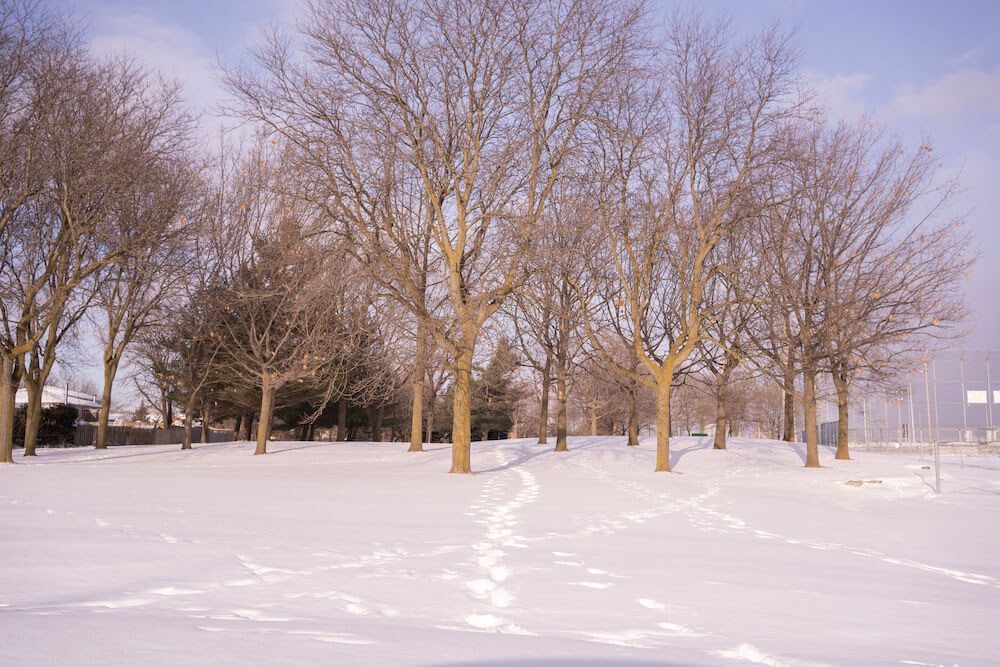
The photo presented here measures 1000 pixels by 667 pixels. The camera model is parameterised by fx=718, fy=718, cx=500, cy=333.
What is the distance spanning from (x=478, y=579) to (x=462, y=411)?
40.8 ft

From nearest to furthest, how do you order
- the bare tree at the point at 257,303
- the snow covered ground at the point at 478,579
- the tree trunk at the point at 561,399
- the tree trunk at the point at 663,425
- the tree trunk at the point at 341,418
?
the snow covered ground at the point at 478,579 → the tree trunk at the point at 663,425 → the bare tree at the point at 257,303 → the tree trunk at the point at 561,399 → the tree trunk at the point at 341,418

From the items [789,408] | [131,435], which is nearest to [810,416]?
[789,408]

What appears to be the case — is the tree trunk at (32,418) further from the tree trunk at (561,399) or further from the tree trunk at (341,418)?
the tree trunk at (561,399)

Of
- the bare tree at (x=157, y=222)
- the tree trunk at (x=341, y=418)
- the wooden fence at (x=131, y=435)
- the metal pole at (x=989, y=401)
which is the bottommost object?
the wooden fence at (x=131, y=435)

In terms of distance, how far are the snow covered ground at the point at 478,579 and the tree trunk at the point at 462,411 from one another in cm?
497

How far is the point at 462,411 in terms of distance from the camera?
57.5ft

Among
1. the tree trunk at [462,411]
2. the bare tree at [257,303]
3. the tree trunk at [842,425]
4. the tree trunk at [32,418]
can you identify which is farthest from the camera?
the tree trunk at [32,418]

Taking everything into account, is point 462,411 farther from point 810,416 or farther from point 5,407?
point 5,407

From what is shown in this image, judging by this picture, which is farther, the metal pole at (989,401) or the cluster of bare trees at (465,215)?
the metal pole at (989,401)

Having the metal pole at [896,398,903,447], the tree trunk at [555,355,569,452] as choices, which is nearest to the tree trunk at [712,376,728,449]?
the tree trunk at [555,355,569,452]

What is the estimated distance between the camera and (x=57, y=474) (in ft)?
49.0

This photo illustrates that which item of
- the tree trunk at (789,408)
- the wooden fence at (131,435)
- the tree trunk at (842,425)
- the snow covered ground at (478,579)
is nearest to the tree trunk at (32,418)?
the wooden fence at (131,435)

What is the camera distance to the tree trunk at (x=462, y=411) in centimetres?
1680

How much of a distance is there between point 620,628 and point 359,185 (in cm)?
1423
